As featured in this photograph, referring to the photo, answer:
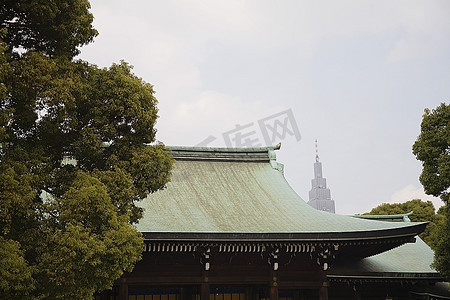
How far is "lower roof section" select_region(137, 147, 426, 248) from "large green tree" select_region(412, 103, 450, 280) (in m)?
0.93

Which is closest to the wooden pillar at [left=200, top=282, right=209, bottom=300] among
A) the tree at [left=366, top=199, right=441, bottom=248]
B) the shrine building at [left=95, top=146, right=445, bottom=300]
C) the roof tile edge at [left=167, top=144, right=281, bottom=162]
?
the shrine building at [left=95, top=146, right=445, bottom=300]

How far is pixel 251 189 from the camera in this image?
2103 centimetres

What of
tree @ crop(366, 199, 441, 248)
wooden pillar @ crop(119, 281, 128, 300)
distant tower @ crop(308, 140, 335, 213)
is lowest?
wooden pillar @ crop(119, 281, 128, 300)

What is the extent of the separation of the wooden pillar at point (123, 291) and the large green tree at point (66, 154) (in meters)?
4.82

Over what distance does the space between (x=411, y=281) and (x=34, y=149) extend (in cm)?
1443

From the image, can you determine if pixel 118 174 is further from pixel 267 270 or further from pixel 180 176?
pixel 180 176

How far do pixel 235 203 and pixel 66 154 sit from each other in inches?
357

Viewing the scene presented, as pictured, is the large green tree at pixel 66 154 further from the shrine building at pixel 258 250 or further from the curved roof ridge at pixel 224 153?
the curved roof ridge at pixel 224 153

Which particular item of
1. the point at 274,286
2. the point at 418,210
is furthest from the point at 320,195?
the point at 274,286

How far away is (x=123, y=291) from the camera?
637 inches

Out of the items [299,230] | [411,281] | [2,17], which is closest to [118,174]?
[2,17]

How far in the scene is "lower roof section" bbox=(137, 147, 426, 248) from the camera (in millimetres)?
16469

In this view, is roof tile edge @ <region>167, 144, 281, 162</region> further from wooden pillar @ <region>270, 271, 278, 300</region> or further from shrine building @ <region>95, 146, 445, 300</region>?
wooden pillar @ <region>270, 271, 278, 300</region>

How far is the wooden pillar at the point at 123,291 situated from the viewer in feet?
52.8
